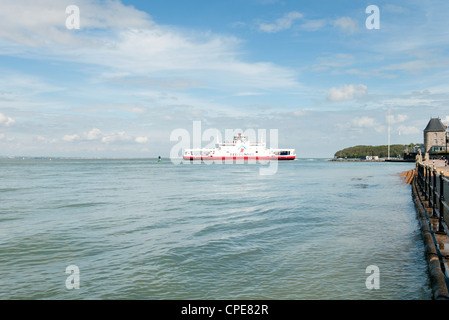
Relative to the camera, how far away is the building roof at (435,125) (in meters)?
101

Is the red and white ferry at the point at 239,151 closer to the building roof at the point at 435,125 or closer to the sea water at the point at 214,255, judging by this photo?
the building roof at the point at 435,125

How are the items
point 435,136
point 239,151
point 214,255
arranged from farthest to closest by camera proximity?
point 239,151 < point 435,136 < point 214,255

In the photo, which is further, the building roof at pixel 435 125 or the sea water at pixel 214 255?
the building roof at pixel 435 125

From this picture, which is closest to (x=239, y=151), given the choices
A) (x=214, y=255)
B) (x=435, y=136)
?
(x=435, y=136)

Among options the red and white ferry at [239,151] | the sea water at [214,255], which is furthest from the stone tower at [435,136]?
the sea water at [214,255]

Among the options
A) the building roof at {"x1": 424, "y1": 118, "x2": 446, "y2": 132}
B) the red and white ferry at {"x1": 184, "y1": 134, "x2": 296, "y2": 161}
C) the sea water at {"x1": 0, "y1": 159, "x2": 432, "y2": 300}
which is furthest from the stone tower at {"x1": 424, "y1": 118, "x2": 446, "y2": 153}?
the sea water at {"x1": 0, "y1": 159, "x2": 432, "y2": 300}

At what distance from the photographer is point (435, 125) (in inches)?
4043

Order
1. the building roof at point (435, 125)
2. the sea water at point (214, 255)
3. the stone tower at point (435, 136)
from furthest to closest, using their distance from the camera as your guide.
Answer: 1. the building roof at point (435, 125)
2. the stone tower at point (435, 136)
3. the sea water at point (214, 255)

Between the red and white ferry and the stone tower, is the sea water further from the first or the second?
the red and white ferry

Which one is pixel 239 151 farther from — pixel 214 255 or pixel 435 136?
pixel 214 255

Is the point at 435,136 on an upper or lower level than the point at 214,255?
upper

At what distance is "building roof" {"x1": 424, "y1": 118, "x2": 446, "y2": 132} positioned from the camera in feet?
333

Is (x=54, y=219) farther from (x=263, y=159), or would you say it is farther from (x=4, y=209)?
(x=263, y=159)
